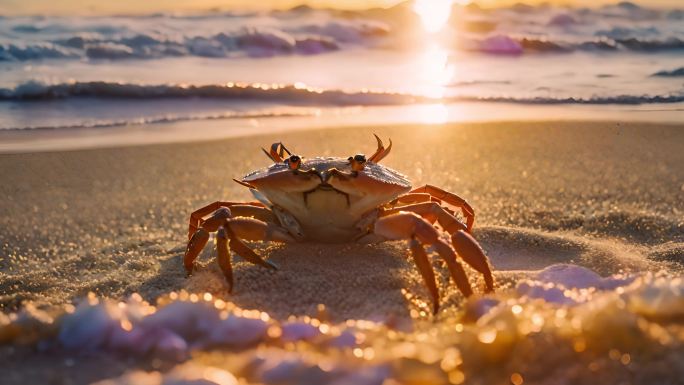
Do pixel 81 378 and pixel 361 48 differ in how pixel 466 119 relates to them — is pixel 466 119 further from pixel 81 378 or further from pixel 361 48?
pixel 361 48

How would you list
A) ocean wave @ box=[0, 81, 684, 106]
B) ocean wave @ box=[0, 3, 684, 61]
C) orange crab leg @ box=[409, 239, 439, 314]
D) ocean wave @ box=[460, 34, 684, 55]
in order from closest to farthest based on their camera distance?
orange crab leg @ box=[409, 239, 439, 314] → ocean wave @ box=[0, 81, 684, 106] → ocean wave @ box=[0, 3, 684, 61] → ocean wave @ box=[460, 34, 684, 55]

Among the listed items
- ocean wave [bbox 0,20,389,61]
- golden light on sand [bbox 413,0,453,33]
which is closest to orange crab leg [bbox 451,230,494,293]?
ocean wave [bbox 0,20,389,61]

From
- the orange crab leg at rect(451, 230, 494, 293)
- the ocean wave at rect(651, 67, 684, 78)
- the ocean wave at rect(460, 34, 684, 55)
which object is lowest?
the orange crab leg at rect(451, 230, 494, 293)

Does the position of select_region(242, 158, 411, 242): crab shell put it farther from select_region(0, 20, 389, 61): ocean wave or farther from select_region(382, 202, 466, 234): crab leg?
select_region(0, 20, 389, 61): ocean wave

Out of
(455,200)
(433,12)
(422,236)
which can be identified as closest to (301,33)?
(433,12)

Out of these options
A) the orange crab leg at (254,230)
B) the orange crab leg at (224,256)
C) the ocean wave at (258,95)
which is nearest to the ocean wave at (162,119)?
the ocean wave at (258,95)

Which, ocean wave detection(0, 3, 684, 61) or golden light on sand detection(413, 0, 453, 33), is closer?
ocean wave detection(0, 3, 684, 61)

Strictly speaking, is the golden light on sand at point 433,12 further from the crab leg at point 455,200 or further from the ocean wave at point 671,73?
the crab leg at point 455,200

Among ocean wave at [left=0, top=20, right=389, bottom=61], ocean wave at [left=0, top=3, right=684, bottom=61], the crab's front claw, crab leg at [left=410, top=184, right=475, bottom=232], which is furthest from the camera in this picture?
ocean wave at [left=0, top=3, right=684, bottom=61]
